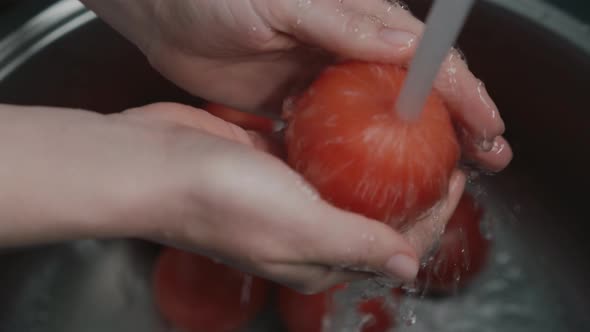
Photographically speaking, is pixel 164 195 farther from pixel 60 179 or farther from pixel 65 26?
pixel 65 26

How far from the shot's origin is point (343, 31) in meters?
0.50

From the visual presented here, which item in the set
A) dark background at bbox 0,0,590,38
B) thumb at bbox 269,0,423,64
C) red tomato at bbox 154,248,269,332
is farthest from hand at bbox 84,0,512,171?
red tomato at bbox 154,248,269,332

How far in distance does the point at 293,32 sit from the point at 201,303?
41cm

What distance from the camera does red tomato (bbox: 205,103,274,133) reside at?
0.73m

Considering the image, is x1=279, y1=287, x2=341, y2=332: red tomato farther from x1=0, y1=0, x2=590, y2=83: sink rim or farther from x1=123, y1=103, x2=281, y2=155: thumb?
x1=0, y1=0, x2=590, y2=83: sink rim

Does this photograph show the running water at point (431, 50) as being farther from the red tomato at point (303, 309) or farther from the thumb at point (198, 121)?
the red tomato at point (303, 309)

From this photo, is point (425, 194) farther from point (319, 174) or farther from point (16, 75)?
point (16, 75)

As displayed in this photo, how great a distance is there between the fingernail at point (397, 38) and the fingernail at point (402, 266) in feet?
0.60

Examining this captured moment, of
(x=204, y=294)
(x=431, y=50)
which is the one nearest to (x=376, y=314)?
(x=204, y=294)

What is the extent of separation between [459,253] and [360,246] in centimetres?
39

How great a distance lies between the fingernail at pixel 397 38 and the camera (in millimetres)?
490

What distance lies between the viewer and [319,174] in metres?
0.44

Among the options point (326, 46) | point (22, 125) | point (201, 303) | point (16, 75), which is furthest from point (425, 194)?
point (16, 75)

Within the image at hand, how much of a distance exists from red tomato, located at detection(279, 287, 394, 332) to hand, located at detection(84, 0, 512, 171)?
10.5 inches
